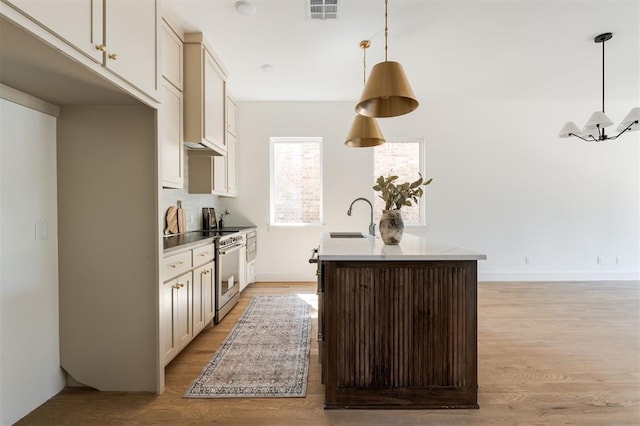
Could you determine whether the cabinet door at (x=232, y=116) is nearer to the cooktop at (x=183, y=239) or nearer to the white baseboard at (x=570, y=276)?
the cooktop at (x=183, y=239)

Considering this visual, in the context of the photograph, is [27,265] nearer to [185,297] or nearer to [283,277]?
[185,297]

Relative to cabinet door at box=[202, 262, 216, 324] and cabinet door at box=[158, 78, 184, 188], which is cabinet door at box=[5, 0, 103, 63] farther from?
cabinet door at box=[202, 262, 216, 324]

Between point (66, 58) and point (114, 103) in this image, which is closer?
point (66, 58)

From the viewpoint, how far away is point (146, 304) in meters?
1.92

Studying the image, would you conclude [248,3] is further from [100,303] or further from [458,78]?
[458,78]

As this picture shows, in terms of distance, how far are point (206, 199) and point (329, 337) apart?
315 cm

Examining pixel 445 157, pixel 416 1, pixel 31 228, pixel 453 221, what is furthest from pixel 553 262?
pixel 31 228

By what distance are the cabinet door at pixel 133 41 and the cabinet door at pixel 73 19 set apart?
61 millimetres

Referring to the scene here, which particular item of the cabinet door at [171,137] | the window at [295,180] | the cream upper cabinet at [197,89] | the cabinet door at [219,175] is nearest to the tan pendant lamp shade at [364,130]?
the cream upper cabinet at [197,89]

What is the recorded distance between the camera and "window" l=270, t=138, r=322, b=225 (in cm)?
484

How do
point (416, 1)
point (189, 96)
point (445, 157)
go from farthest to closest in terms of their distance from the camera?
1. point (445, 157)
2. point (189, 96)
3. point (416, 1)

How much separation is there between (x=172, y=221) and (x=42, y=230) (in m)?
1.47

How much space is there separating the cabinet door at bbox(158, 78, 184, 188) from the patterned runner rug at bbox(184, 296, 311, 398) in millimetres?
1484

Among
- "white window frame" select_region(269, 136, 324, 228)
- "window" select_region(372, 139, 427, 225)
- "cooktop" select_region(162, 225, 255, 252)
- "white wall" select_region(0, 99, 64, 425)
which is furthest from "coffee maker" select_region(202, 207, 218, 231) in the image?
"window" select_region(372, 139, 427, 225)
